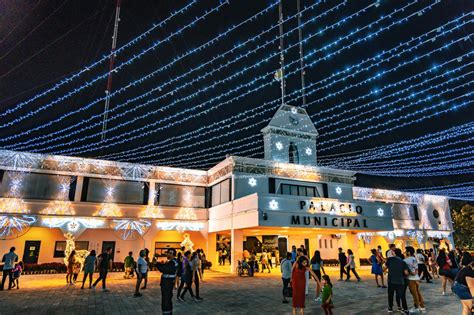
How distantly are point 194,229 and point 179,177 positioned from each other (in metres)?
3.70

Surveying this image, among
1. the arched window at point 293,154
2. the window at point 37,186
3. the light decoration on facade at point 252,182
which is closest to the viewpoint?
the window at point 37,186

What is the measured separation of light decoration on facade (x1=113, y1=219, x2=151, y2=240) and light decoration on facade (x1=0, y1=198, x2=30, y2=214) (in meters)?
4.94

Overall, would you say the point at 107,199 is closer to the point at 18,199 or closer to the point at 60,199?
the point at 60,199

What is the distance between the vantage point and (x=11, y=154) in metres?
17.9

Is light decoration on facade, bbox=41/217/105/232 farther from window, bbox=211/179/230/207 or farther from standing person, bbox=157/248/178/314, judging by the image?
standing person, bbox=157/248/178/314

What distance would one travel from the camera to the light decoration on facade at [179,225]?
66.2 feet

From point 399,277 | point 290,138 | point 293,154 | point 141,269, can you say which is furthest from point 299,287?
point 290,138

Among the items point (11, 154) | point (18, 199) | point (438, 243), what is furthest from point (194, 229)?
point (438, 243)

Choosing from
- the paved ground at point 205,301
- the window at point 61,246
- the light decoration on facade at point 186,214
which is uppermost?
the light decoration on facade at point 186,214

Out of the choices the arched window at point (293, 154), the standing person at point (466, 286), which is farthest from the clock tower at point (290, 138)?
the standing person at point (466, 286)

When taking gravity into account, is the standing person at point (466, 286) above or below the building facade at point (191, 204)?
below

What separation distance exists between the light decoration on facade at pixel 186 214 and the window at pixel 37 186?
22.4 feet

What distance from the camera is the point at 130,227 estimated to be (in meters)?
19.4

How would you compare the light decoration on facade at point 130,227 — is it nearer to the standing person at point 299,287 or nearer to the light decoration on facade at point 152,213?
the light decoration on facade at point 152,213
